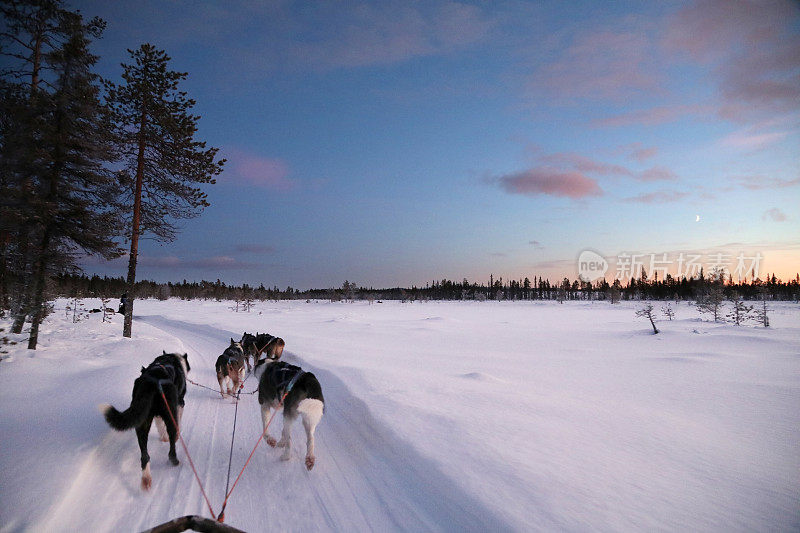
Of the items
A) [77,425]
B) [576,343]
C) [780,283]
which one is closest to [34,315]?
[77,425]

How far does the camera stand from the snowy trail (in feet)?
10.7

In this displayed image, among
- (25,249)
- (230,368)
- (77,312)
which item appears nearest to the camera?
(25,249)

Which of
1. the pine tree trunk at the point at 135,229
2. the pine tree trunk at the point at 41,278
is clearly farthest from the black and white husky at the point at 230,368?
the pine tree trunk at the point at 135,229

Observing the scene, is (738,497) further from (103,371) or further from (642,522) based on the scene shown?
(103,371)

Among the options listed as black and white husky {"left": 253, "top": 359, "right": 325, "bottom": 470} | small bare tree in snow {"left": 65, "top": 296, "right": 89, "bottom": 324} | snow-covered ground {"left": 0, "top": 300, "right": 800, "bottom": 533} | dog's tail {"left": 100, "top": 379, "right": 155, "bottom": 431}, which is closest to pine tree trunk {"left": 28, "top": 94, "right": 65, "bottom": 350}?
snow-covered ground {"left": 0, "top": 300, "right": 800, "bottom": 533}

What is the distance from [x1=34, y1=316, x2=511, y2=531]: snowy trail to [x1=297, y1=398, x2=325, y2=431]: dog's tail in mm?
616

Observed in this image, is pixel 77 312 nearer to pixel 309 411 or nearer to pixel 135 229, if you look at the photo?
pixel 135 229

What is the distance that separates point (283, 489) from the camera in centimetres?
384

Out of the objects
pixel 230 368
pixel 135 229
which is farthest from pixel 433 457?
pixel 135 229

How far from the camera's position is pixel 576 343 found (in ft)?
58.1

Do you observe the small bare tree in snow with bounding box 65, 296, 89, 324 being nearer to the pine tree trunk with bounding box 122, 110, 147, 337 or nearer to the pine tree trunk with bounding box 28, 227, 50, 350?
the pine tree trunk with bounding box 122, 110, 147, 337

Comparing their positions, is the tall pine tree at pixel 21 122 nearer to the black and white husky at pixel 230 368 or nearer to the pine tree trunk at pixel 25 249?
the pine tree trunk at pixel 25 249

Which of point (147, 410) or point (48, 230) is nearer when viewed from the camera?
point (147, 410)

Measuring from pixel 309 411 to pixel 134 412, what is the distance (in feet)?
6.31
